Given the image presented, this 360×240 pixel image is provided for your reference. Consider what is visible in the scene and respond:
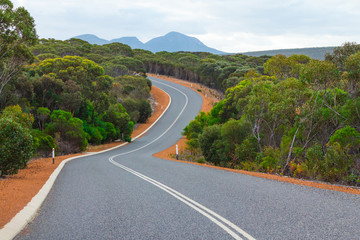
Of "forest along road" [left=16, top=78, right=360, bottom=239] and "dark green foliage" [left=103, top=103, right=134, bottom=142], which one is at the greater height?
"forest along road" [left=16, top=78, right=360, bottom=239]

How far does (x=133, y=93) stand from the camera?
211ft

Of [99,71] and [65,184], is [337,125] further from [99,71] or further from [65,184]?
[99,71]

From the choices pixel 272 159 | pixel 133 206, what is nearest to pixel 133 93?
pixel 272 159

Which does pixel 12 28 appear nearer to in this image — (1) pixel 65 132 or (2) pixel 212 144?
(2) pixel 212 144

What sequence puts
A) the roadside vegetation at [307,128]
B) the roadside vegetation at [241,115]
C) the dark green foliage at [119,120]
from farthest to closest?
the dark green foliage at [119,120], the roadside vegetation at [241,115], the roadside vegetation at [307,128]

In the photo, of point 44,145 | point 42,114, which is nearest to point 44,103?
point 42,114

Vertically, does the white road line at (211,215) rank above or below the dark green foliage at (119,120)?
above

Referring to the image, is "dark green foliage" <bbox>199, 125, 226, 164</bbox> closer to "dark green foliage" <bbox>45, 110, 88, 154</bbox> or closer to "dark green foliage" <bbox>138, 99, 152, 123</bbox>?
"dark green foliage" <bbox>45, 110, 88, 154</bbox>

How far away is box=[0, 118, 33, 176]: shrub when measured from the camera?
1214cm

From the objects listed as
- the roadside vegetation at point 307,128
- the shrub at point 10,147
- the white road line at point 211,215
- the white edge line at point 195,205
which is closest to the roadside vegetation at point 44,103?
the shrub at point 10,147

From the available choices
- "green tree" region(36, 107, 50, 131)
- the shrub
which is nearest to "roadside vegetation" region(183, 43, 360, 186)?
the shrub

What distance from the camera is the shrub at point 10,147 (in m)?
12.1

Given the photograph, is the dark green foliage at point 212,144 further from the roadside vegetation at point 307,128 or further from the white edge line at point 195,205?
the white edge line at point 195,205

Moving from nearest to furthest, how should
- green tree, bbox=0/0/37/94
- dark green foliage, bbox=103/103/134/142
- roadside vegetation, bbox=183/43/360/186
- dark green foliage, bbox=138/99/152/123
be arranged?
roadside vegetation, bbox=183/43/360/186 → green tree, bbox=0/0/37/94 → dark green foliage, bbox=103/103/134/142 → dark green foliage, bbox=138/99/152/123
